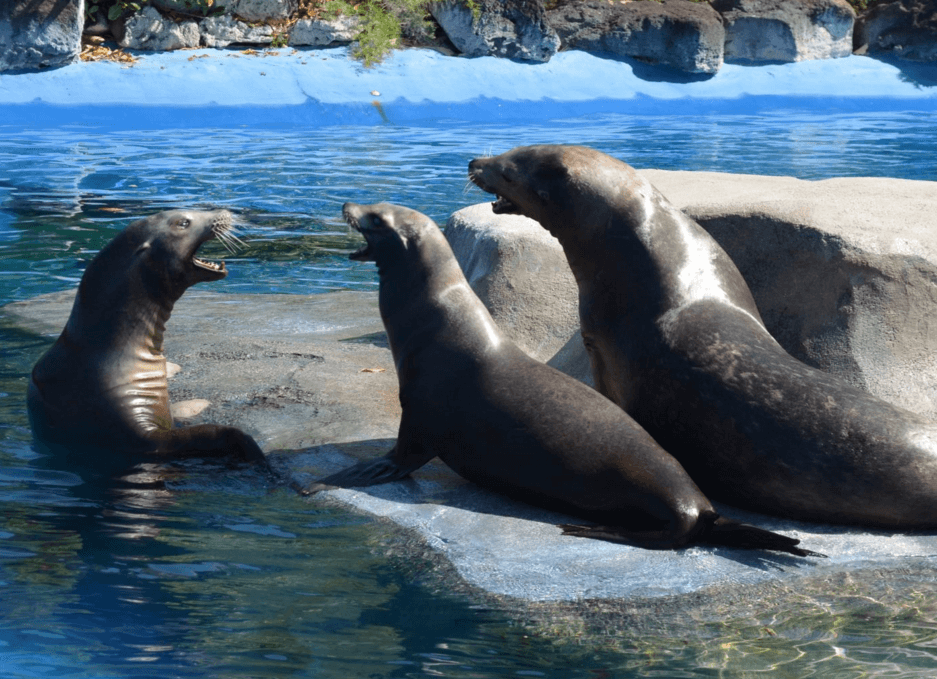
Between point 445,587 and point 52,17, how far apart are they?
16.4 m

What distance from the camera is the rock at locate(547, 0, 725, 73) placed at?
21.6m

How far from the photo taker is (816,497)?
3.95 metres

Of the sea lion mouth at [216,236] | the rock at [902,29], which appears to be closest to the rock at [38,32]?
the sea lion mouth at [216,236]

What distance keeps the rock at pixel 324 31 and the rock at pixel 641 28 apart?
13.1ft

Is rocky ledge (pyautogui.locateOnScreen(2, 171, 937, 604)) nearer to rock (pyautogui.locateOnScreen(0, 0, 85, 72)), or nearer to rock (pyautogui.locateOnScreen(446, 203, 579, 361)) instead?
rock (pyautogui.locateOnScreen(446, 203, 579, 361))

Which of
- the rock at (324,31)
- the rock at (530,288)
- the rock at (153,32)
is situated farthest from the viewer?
the rock at (324,31)

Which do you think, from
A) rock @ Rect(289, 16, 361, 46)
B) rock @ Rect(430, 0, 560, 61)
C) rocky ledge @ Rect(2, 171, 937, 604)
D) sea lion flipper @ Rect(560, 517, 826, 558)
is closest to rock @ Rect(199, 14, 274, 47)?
rock @ Rect(289, 16, 361, 46)

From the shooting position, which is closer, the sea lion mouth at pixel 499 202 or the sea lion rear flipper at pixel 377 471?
the sea lion rear flipper at pixel 377 471

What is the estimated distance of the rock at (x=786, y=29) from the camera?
22.8 metres

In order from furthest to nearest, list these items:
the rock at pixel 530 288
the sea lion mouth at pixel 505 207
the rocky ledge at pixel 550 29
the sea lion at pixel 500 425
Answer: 1. the rocky ledge at pixel 550 29
2. the rock at pixel 530 288
3. the sea lion mouth at pixel 505 207
4. the sea lion at pixel 500 425

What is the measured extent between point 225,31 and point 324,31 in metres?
1.67

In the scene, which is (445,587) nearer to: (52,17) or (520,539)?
(520,539)

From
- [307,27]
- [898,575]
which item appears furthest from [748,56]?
[898,575]

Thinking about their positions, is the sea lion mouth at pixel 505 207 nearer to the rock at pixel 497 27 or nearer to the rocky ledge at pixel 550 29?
the rocky ledge at pixel 550 29
